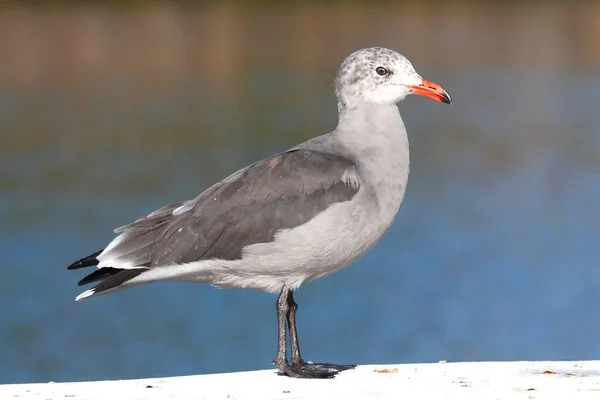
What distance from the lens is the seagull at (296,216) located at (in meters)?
5.53

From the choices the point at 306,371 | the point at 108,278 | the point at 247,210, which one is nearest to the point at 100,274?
the point at 108,278

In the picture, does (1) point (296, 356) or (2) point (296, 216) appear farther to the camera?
(1) point (296, 356)

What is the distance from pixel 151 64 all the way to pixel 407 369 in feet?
77.3

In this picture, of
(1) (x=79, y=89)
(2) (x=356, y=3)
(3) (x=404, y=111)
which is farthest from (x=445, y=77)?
(2) (x=356, y=3)

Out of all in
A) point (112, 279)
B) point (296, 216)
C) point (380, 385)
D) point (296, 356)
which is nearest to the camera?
point (380, 385)

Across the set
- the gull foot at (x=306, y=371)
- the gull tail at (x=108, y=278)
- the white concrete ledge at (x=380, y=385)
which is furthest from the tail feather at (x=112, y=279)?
the gull foot at (x=306, y=371)

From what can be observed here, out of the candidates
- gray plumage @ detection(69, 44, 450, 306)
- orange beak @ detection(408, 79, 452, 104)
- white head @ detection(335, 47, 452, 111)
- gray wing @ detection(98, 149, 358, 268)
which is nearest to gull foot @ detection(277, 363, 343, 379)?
gray plumage @ detection(69, 44, 450, 306)

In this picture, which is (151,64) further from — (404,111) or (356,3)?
(356,3)

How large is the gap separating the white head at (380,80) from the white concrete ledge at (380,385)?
1264mm

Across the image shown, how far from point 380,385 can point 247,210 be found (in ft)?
3.38

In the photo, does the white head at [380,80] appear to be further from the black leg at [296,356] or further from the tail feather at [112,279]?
the tail feather at [112,279]

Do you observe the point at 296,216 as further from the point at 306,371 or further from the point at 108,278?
the point at 108,278

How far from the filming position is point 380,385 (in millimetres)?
5234

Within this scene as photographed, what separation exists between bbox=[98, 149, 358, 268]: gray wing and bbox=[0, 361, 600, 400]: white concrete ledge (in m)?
0.60
